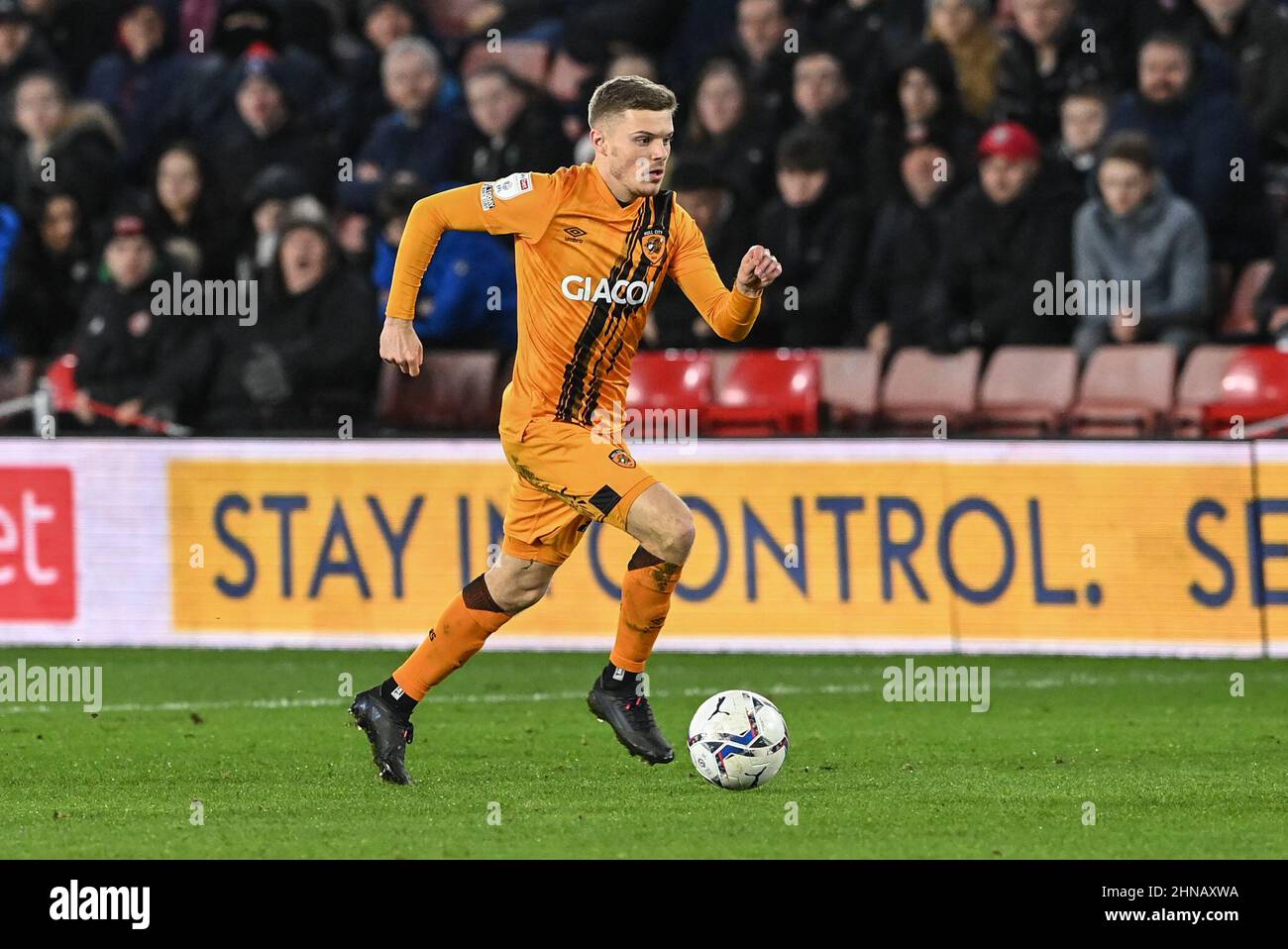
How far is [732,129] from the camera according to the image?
15164mm

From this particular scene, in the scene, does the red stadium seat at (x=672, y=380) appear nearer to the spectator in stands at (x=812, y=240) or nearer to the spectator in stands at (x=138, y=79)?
the spectator in stands at (x=812, y=240)

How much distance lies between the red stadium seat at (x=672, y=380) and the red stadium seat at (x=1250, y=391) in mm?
3020

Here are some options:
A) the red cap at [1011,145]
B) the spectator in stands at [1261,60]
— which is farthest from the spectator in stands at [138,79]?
the spectator in stands at [1261,60]

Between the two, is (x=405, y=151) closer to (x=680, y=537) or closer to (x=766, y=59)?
(x=766, y=59)

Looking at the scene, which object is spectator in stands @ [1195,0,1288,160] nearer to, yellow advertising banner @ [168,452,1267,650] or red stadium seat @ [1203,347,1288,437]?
red stadium seat @ [1203,347,1288,437]

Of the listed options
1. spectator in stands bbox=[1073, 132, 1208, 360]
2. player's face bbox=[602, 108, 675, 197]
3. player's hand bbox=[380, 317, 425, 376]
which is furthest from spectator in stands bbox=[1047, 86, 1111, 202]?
player's hand bbox=[380, 317, 425, 376]

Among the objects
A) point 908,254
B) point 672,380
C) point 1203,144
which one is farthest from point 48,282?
point 1203,144

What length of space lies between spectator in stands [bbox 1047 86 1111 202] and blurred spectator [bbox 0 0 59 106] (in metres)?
7.74

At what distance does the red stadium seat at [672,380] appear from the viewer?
46.9 ft

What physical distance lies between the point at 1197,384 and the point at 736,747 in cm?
647

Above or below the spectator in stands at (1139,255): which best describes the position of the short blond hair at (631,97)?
below

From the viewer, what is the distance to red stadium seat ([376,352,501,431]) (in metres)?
14.7

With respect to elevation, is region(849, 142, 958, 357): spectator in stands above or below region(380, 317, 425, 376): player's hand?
above

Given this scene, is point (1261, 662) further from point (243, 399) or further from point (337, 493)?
point (243, 399)
